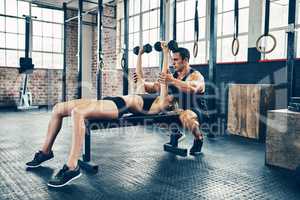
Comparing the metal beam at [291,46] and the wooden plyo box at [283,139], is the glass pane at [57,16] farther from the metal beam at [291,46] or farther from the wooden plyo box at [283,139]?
the wooden plyo box at [283,139]

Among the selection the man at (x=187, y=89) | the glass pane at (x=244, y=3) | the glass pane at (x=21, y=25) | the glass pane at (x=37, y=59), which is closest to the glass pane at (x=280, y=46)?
the glass pane at (x=244, y=3)


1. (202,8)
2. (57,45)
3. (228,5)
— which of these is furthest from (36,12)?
(228,5)

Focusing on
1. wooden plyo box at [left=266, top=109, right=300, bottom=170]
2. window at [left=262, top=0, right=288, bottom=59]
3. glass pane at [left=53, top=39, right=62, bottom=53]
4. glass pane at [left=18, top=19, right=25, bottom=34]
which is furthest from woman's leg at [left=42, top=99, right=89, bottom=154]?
glass pane at [left=53, top=39, right=62, bottom=53]

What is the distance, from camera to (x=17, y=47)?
7691mm

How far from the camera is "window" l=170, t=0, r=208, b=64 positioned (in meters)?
5.62

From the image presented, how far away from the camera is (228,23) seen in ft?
17.0

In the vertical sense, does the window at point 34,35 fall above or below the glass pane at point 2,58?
above

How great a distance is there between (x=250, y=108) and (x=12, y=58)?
6391 mm

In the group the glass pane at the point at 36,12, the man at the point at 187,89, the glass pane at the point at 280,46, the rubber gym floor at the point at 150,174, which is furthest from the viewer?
the glass pane at the point at 36,12

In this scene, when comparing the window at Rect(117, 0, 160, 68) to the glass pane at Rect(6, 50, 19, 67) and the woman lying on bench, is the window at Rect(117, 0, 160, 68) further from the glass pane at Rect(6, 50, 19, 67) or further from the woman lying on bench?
the woman lying on bench

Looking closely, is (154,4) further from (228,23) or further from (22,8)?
(22,8)

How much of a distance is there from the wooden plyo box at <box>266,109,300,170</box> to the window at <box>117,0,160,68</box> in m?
4.43

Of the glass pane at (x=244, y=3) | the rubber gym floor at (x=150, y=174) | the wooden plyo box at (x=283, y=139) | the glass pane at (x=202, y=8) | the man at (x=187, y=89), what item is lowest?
the rubber gym floor at (x=150, y=174)

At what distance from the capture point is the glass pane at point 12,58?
7.51 m
